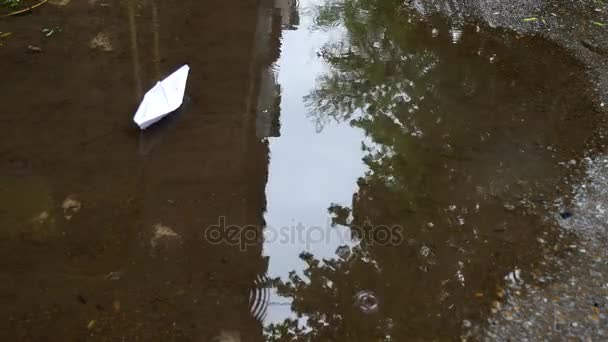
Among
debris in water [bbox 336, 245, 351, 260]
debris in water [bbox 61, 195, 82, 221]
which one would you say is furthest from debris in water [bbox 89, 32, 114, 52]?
debris in water [bbox 336, 245, 351, 260]

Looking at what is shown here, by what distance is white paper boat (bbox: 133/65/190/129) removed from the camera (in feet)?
11.8

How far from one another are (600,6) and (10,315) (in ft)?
16.7

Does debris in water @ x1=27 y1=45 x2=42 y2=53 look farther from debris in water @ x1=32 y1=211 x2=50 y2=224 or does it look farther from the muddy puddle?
debris in water @ x1=32 y1=211 x2=50 y2=224

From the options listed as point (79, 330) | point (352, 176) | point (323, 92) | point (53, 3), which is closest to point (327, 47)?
point (323, 92)

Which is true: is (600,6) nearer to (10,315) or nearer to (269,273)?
(269,273)

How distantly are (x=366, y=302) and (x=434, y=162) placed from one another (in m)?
1.14

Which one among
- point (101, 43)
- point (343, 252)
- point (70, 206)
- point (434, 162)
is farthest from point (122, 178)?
point (434, 162)

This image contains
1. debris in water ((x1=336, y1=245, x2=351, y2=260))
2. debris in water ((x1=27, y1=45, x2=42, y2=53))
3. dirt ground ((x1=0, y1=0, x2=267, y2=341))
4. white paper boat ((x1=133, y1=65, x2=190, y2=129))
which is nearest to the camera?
dirt ground ((x1=0, y1=0, x2=267, y2=341))

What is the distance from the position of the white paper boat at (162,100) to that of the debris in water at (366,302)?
1758 millimetres

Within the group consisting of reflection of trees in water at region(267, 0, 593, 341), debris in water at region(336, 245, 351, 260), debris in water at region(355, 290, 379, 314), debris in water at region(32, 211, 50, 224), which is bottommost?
debris in water at region(355, 290, 379, 314)

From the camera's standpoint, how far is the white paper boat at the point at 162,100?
11.8ft

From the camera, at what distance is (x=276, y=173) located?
136 inches

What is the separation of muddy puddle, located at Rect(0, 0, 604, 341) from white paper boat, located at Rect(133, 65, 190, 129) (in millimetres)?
92

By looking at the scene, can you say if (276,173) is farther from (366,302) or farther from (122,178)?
(366,302)
